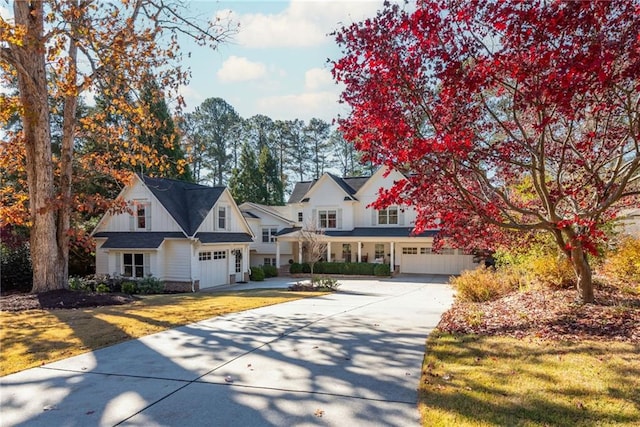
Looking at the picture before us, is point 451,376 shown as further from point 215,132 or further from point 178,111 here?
point 215,132

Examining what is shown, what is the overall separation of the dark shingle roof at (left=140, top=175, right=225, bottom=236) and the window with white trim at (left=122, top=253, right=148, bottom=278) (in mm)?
2902

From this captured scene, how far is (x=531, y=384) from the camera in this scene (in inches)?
175

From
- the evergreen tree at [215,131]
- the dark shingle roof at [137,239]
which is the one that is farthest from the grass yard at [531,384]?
the evergreen tree at [215,131]

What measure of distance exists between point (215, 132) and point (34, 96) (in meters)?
39.7

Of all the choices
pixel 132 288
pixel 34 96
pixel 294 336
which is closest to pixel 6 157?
pixel 34 96

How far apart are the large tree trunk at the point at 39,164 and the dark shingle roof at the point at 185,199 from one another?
28.3 feet

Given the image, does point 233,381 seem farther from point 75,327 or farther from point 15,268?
point 15,268

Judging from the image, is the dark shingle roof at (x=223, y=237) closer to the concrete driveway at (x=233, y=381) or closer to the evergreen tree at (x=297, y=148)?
the concrete driveway at (x=233, y=381)

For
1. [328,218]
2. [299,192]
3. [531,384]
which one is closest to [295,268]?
[328,218]

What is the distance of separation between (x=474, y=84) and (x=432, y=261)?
2191 centimetres

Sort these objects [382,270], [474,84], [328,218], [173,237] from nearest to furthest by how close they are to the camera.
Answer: [474,84] < [173,237] < [382,270] < [328,218]

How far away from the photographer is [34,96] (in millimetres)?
12078

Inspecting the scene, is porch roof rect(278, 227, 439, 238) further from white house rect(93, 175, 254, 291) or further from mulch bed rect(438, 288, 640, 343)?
mulch bed rect(438, 288, 640, 343)

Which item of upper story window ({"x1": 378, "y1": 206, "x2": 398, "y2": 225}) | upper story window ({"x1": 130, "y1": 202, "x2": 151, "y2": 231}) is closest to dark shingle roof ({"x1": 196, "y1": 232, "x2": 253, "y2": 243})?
upper story window ({"x1": 130, "y1": 202, "x2": 151, "y2": 231})
